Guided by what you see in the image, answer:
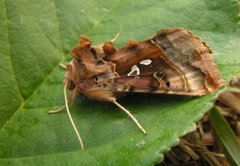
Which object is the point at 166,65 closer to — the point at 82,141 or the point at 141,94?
the point at 141,94

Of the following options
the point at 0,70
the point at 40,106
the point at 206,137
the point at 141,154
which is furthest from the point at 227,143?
the point at 0,70

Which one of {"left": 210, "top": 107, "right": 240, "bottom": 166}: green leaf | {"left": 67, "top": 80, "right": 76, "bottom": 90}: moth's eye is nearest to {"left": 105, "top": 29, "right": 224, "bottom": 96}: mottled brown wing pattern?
{"left": 67, "top": 80, "right": 76, "bottom": 90}: moth's eye

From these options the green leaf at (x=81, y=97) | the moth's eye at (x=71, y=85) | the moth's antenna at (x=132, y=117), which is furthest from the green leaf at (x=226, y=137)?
the moth's eye at (x=71, y=85)

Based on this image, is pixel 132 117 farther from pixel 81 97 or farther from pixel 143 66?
pixel 81 97

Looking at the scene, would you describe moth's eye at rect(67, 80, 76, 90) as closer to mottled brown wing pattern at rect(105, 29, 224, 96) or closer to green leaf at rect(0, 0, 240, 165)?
green leaf at rect(0, 0, 240, 165)

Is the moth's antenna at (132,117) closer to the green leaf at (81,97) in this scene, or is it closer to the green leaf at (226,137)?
the green leaf at (81,97)

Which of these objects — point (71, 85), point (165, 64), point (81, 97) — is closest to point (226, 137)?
point (165, 64)
